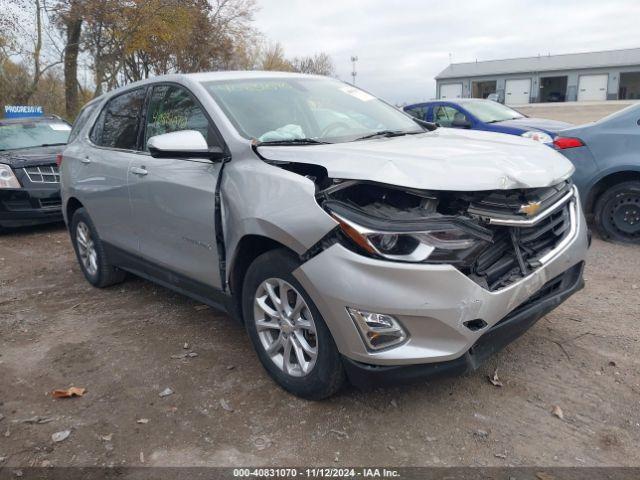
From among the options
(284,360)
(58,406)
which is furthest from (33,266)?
(284,360)

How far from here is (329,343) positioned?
2.70m

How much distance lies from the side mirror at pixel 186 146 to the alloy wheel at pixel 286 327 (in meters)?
0.85

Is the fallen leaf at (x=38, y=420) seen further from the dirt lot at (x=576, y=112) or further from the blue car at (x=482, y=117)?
the dirt lot at (x=576, y=112)

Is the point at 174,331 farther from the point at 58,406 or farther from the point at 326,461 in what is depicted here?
the point at 326,461

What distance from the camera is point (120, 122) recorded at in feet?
15.0

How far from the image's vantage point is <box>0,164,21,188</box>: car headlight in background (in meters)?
7.57

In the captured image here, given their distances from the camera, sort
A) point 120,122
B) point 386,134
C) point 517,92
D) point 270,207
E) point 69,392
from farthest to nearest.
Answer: point 517,92 → point 120,122 → point 386,134 → point 69,392 → point 270,207

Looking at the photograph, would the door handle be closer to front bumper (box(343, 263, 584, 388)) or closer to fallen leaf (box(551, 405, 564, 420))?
front bumper (box(343, 263, 584, 388))

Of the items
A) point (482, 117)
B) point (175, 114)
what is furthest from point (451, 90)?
point (175, 114)

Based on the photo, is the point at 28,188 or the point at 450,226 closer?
the point at 450,226

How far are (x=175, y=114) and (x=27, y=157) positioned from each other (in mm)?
5183

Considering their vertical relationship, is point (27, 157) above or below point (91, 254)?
above

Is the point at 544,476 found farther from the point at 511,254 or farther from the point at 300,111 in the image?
the point at 300,111

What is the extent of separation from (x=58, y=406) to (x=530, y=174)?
9.64 ft
